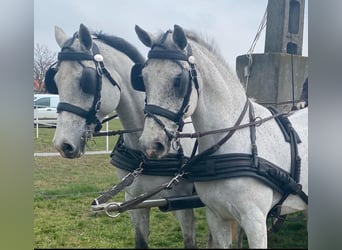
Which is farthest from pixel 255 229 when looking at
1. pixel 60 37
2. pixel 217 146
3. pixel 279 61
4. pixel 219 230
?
pixel 60 37

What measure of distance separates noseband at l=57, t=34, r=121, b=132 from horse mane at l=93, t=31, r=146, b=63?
5cm

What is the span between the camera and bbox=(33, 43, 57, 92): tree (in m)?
1.78

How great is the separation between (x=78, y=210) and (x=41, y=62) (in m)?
0.64

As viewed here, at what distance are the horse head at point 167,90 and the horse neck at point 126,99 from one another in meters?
0.24


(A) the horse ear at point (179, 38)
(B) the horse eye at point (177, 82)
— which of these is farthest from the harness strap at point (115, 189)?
(A) the horse ear at point (179, 38)

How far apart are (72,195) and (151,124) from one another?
0.50 meters

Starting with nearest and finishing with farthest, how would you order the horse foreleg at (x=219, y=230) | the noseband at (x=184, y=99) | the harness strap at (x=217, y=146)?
the noseband at (x=184, y=99)
the harness strap at (x=217, y=146)
the horse foreleg at (x=219, y=230)

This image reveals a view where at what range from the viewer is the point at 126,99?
1908 mm

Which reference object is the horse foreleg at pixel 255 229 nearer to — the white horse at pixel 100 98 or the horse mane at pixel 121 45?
the white horse at pixel 100 98

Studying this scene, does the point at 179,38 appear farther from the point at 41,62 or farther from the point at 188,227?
the point at 188,227

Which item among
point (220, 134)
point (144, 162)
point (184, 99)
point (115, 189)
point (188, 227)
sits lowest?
point (188, 227)

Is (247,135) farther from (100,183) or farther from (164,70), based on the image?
(100,183)

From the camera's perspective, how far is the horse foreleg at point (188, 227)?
1.93 m
